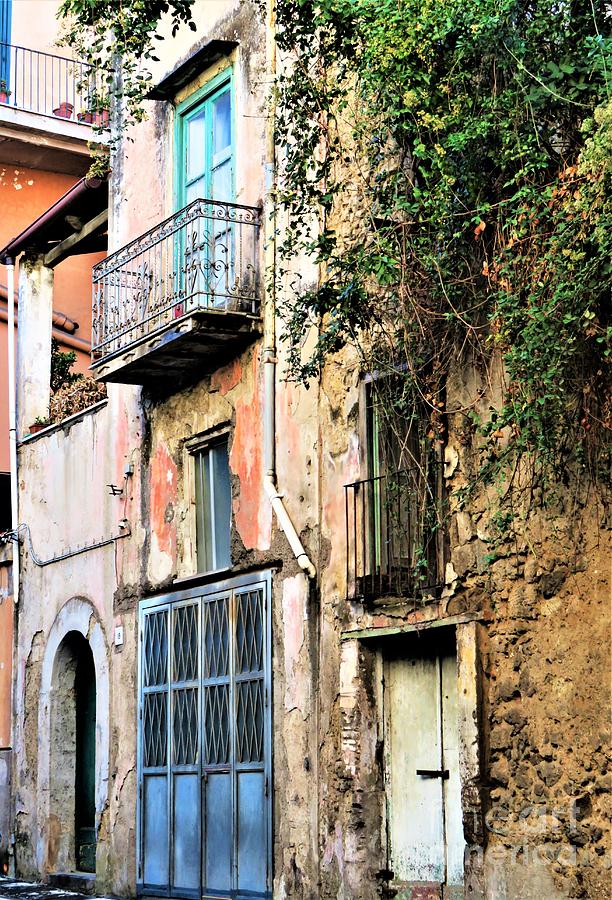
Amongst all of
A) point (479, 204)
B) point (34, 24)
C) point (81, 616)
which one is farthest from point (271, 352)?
point (34, 24)

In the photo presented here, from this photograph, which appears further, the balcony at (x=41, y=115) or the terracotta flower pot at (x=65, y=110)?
the terracotta flower pot at (x=65, y=110)

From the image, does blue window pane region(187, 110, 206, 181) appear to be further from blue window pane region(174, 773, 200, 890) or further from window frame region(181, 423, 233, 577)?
blue window pane region(174, 773, 200, 890)

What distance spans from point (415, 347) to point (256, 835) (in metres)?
4.34

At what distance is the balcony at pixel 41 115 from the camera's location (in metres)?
20.2

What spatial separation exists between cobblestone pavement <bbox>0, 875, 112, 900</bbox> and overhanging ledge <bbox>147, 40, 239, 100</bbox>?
772 centimetres

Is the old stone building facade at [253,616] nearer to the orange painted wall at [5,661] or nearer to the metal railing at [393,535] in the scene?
the metal railing at [393,535]

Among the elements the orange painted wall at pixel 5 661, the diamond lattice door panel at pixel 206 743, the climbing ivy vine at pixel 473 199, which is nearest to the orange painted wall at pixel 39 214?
the orange painted wall at pixel 5 661

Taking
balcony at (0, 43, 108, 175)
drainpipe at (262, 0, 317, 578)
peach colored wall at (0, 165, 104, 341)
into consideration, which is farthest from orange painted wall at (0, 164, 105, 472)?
drainpipe at (262, 0, 317, 578)

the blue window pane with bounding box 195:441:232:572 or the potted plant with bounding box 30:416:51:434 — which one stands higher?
the potted plant with bounding box 30:416:51:434

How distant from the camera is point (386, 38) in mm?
9633

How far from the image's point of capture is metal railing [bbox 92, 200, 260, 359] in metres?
12.9

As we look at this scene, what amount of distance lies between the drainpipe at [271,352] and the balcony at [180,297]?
8.1 inches

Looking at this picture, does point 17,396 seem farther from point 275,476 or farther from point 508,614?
point 508,614

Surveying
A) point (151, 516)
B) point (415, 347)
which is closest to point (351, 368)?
point (415, 347)
